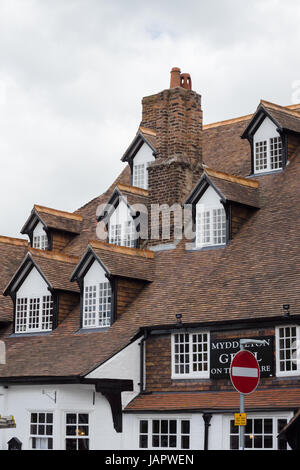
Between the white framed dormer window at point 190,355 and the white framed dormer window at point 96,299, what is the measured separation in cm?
315

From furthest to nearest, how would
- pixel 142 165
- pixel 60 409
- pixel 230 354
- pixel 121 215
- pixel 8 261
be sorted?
pixel 8 261, pixel 142 165, pixel 121 215, pixel 60 409, pixel 230 354

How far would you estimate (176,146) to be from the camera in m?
30.8

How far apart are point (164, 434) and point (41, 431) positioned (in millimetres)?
4217

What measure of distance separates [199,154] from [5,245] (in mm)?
8937

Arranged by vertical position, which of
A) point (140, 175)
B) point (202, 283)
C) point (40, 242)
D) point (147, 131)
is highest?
point (147, 131)

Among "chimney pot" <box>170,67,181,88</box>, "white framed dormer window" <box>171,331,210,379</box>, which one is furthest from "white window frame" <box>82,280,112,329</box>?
"chimney pot" <box>170,67,181,88</box>

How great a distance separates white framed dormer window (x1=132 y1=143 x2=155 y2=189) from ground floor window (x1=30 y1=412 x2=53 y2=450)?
968cm

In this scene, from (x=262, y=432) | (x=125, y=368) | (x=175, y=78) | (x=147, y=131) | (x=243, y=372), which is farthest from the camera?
(x=147, y=131)

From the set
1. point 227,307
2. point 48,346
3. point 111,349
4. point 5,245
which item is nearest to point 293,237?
point 227,307

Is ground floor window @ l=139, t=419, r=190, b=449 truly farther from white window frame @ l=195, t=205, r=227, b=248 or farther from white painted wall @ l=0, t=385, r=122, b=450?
white window frame @ l=195, t=205, r=227, b=248

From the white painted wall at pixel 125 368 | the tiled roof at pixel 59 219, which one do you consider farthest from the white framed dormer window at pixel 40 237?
the white painted wall at pixel 125 368

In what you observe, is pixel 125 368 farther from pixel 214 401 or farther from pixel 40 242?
pixel 40 242

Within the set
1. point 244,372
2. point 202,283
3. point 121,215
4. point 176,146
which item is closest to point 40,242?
point 121,215

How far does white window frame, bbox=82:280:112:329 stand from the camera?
93.2ft
